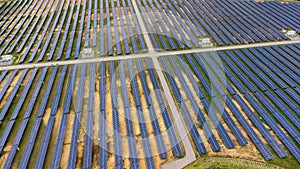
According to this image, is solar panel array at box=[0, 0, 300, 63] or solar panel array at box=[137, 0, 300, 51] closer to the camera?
solar panel array at box=[0, 0, 300, 63]

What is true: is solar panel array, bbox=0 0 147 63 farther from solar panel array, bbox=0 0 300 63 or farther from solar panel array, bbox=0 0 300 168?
solar panel array, bbox=0 0 300 168

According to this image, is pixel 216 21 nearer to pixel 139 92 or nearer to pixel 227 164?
pixel 139 92

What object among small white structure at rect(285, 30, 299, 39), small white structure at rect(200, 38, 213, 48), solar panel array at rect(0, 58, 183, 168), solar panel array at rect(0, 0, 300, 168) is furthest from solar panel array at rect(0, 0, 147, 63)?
small white structure at rect(285, 30, 299, 39)

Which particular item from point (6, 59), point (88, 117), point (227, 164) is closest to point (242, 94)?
point (227, 164)

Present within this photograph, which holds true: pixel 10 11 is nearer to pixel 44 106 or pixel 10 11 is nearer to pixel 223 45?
pixel 44 106

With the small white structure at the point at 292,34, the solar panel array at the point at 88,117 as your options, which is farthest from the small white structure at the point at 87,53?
the small white structure at the point at 292,34

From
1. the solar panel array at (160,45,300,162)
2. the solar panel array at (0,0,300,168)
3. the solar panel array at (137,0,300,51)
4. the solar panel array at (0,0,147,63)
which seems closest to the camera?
the solar panel array at (0,0,300,168)

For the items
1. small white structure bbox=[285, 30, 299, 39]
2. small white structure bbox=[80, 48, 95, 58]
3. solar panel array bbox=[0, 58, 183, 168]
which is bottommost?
solar panel array bbox=[0, 58, 183, 168]

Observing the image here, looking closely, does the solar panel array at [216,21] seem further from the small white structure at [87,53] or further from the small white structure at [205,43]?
the small white structure at [87,53]

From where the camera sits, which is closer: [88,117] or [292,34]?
[88,117]

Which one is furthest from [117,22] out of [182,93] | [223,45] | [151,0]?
[182,93]

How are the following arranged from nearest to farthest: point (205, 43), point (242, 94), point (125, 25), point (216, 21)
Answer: point (242, 94), point (205, 43), point (125, 25), point (216, 21)
